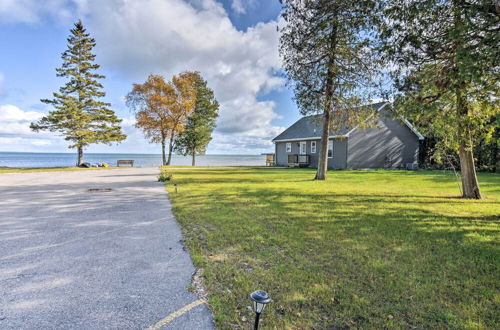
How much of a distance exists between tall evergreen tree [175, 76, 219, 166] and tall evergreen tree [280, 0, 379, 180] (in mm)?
20636

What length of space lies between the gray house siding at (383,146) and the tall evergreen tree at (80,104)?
23.6m

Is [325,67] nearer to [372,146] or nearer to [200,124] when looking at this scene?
Result: [372,146]

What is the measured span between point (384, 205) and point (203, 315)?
617 centimetres

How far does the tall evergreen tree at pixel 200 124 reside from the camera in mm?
30812

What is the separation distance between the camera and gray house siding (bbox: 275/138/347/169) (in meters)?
20.2

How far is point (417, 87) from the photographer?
21.2ft

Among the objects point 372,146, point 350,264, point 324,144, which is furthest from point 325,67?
point 372,146

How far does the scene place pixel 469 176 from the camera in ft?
24.9

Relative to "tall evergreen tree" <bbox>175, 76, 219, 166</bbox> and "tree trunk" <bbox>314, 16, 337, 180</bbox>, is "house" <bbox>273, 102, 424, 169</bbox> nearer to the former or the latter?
"tree trunk" <bbox>314, 16, 337, 180</bbox>

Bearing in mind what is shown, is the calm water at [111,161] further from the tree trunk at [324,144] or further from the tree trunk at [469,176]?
the tree trunk at [469,176]

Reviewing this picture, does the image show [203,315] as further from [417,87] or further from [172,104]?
[172,104]

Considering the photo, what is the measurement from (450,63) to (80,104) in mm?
28316

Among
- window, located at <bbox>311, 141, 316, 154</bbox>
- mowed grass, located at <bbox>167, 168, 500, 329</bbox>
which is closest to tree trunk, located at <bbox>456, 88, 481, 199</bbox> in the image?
mowed grass, located at <bbox>167, 168, 500, 329</bbox>

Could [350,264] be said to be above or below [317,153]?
below
